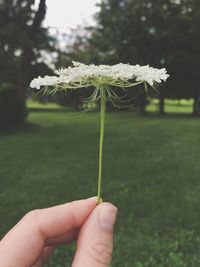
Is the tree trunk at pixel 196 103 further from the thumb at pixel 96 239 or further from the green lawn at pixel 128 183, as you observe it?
the thumb at pixel 96 239

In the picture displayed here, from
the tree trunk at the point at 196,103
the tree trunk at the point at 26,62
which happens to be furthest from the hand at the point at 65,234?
the tree trunk at the point at 196,103

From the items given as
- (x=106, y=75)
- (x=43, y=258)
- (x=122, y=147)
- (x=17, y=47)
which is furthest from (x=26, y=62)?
(x=106, y=75)

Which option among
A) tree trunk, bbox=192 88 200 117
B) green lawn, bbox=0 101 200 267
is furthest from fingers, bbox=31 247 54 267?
tree trunk, bbox=192 88 200 117

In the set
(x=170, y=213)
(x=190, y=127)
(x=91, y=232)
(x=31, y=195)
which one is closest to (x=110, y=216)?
(x=91, y=232)

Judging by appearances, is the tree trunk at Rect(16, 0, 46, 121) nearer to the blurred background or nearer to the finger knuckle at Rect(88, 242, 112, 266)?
the blurred background

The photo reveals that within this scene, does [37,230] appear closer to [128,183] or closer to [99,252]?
[99,252]

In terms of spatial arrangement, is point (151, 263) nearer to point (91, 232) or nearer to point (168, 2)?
point (91, 232)

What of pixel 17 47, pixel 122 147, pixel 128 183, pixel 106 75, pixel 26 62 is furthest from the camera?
pixel 26 62
